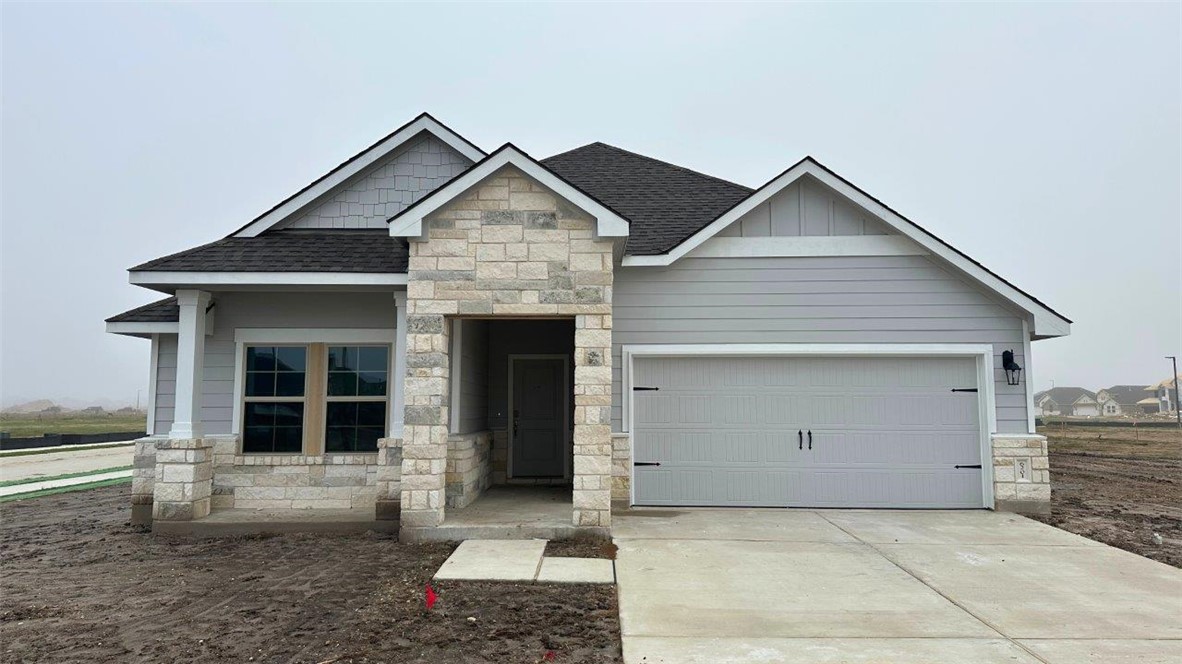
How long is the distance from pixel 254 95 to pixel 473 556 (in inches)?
1038

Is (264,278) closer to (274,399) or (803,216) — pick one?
(274,399)

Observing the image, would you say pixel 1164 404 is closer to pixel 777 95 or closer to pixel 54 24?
pixel 777 95

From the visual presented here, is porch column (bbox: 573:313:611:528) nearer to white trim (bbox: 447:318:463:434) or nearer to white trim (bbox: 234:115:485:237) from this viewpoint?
white trim (bbox: 447:318:463:434)

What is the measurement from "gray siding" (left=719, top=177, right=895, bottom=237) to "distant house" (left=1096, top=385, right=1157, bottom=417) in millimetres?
118425

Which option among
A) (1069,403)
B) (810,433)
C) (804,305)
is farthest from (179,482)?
(1069,403)

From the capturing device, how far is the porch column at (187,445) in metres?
7.46

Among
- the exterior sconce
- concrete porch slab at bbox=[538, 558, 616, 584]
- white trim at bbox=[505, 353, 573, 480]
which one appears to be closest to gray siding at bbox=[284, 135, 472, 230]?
white trim at bbox=[505, 353, 573, 480]

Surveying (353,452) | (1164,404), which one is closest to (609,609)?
(353,452)

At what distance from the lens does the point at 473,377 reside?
923 cm

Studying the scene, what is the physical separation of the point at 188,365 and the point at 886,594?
787cm

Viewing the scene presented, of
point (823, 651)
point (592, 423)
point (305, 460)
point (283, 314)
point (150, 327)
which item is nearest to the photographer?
point (823, 651)

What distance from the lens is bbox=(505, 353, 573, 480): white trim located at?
1045 centimetres

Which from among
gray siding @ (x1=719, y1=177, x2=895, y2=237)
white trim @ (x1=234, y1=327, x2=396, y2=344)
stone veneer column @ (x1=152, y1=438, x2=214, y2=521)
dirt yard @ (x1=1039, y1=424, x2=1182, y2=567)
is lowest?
dirt yard @ (x1=1039, y1=424, x2=1182, y2=567)

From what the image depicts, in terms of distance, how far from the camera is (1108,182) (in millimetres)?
27047
